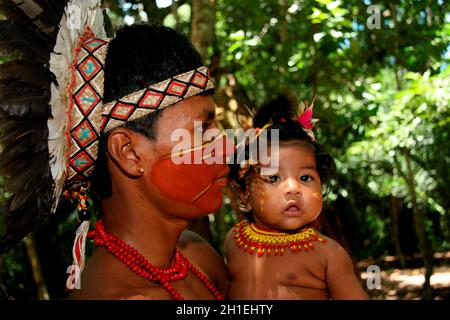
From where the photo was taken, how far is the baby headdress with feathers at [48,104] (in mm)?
1851

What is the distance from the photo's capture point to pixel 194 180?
2.02 m

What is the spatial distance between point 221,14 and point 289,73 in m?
1.89

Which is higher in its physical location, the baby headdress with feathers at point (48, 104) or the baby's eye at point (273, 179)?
the baby headdress with feathers at point (48, 104)

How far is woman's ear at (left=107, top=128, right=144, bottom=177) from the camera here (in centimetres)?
193

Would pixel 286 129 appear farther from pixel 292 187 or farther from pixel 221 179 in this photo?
pixel 221 179

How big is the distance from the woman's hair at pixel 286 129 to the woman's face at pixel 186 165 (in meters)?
0.69

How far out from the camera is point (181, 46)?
2.05m

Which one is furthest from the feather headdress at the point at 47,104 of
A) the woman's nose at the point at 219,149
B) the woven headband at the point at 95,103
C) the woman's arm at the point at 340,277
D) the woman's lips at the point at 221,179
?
the woman's arm at the point at 340,277

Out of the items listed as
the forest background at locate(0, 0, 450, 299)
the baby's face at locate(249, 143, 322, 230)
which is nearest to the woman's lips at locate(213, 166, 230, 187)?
the baby's face at locate(249, 143, 322, 230)

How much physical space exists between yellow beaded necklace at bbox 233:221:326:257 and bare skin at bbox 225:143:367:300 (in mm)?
25

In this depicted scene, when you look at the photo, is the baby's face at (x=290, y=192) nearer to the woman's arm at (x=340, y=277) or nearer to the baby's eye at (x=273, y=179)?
the baby's eye at (x=273, y=179)

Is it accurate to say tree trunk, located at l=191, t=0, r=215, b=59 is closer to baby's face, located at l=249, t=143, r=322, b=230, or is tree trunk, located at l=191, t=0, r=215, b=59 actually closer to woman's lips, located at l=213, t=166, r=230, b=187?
baby's face, located at l=249, t=143, r=322, b=230
